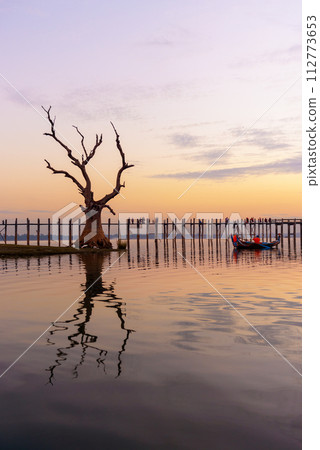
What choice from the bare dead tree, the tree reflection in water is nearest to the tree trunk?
the bare dead tree

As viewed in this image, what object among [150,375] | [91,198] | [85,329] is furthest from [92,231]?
[150,375]

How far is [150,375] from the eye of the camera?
594 cm

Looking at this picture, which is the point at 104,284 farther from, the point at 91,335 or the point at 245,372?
the point at 245,372

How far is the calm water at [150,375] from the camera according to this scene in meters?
4.23

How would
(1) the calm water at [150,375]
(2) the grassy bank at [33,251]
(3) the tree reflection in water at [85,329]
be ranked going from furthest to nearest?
(2) the grassy bank at [33,251], (3) the tree reflection in water at [85,329], (1) the calm water at [150,375]

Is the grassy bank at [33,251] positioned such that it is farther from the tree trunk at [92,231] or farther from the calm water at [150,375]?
the calm water at [150,375]

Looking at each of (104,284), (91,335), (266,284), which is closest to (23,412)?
Answer: (91,335)

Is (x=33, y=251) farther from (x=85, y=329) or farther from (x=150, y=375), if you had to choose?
(x=150, y=375)

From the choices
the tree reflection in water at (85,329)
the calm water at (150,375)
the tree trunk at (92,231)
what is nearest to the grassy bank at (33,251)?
the tree trunk at (92,231)

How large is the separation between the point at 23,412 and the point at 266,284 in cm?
1301

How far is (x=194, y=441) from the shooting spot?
407cm

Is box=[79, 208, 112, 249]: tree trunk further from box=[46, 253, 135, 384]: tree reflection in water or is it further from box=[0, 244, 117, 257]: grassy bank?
box=[46, 253, 135, 384]: tree reflection in water

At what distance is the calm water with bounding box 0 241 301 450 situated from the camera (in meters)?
4.23

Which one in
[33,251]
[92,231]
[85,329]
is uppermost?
[92,231]
